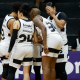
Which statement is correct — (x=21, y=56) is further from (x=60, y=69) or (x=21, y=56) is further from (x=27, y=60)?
(x=60, y=69)

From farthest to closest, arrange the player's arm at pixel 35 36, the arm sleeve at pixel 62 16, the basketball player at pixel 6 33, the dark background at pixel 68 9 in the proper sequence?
1. the dark background at pixel 68 9
2. the arm sleeve at pixel 62 16
3. the basketball player at pixel 6 33
4. the player's arm at pixel 35 36

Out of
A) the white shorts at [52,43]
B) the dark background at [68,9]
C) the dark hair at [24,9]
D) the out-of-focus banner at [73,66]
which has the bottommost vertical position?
the out-of-focus banner at [73,66]

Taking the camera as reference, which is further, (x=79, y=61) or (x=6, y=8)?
(x=6, y=8)

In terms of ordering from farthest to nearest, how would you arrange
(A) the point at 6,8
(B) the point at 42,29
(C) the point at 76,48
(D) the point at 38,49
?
(A) the point at 6,8 < (C) the point at 76,48 < (D) the point at 38,49 < (B) the point at 42,29

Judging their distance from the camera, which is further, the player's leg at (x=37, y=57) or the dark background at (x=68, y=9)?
the dark background at (x=68, y=9)

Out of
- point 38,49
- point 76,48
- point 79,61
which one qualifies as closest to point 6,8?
point 76,48

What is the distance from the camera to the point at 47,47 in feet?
11.3

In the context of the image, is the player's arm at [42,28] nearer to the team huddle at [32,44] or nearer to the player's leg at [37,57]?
the team huddle at [32,44]

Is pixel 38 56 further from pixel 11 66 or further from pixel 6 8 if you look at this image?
pixel 6 8

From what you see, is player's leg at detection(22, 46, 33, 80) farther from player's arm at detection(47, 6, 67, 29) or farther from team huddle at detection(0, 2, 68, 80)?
player's arm at detection(47, 6, 67, 29)

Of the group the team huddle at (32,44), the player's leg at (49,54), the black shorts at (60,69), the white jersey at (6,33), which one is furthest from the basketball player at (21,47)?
the black shorts at (60,69)

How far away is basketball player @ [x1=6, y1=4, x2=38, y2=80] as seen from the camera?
3434 millimetres

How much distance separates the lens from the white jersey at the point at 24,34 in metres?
3.45

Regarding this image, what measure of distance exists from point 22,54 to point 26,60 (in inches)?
5.5
